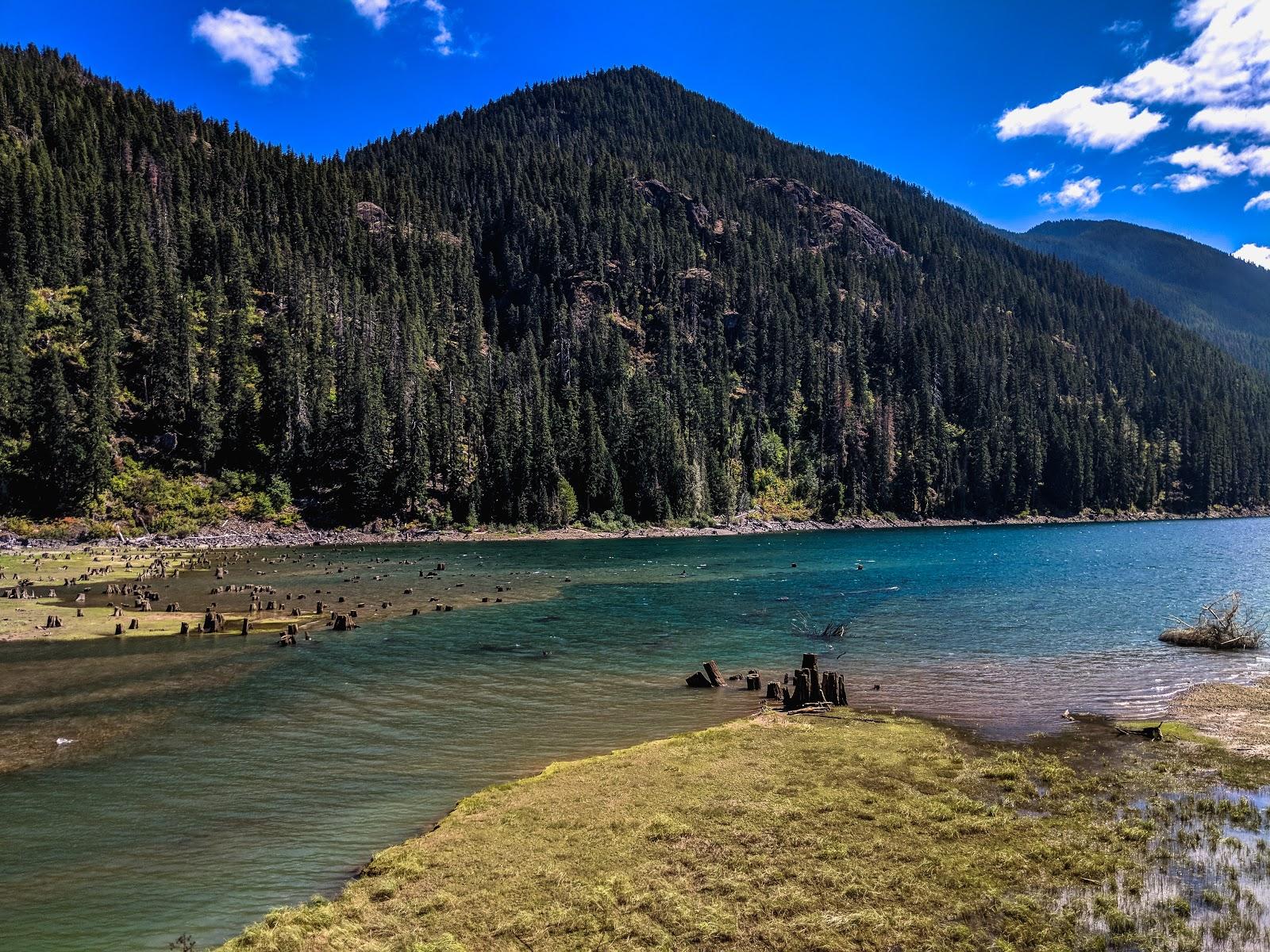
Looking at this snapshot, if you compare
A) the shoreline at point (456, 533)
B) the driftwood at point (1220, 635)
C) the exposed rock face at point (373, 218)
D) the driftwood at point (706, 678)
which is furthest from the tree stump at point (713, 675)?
the exposed rock face at point (373, 218)

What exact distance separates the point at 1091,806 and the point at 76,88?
811 feet

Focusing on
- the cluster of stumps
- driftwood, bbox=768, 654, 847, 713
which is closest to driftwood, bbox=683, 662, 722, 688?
the cluster of stumps

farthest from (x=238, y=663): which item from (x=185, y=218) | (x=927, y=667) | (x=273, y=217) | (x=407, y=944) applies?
(x=273, y=217)

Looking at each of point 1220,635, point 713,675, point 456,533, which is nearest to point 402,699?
point 713,675

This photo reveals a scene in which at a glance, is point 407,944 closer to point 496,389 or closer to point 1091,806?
point 1091,806

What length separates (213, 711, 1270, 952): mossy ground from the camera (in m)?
10.7

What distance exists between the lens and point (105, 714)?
24.5 m

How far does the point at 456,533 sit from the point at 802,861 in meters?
117

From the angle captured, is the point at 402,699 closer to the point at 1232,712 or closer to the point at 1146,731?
the point at 1146,731

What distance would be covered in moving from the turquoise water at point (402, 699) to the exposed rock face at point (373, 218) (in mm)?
150914

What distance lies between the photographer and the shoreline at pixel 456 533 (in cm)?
9569

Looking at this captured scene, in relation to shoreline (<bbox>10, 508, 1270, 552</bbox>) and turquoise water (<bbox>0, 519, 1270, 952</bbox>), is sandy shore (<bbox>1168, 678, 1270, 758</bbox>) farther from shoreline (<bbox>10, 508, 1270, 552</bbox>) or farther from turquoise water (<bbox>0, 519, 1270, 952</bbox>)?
shoreline (<bbox>10, 508, 1270, 552</bbox>)

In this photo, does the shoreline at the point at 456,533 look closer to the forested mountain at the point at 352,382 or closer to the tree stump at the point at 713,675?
the forested mountain at the point at 352,382

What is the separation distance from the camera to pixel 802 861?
1296 cm
